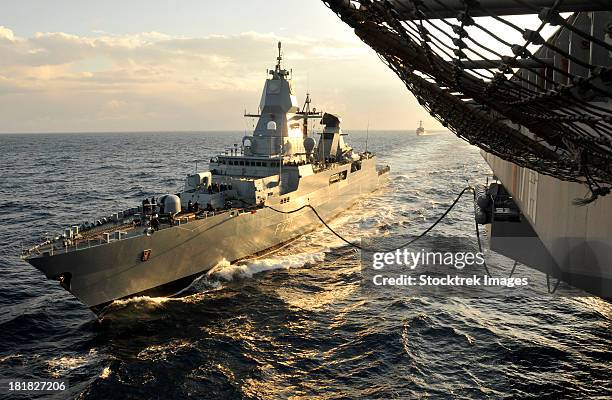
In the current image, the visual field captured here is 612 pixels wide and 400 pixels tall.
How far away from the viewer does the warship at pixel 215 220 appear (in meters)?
17.0

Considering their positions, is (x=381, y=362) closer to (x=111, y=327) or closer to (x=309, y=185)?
(x=111, y=327)

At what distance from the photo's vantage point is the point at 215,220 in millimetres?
20672

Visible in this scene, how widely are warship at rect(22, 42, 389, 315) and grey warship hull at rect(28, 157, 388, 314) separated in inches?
1.6

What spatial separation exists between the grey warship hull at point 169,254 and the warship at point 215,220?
39 mm

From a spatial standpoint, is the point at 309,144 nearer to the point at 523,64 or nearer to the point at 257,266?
the point at 257,266

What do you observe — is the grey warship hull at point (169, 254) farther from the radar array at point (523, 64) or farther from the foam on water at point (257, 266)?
the radar array at point (523, 64)

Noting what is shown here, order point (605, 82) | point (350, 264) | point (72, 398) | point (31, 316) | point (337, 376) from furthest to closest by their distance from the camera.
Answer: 1. point (350, 264)
2. point (31, 316)
3. point (337, 376)
4. point (72, 398)
5. point (605, 82)

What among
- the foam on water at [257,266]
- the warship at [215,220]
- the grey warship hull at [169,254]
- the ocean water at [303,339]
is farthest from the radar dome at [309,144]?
the foam on water at [257,266]

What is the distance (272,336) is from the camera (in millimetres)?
15688

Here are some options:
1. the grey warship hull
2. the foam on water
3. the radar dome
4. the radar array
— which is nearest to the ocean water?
the foam on water

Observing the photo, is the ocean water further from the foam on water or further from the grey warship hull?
the grey warship hull

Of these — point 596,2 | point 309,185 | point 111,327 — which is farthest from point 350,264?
point 596,2

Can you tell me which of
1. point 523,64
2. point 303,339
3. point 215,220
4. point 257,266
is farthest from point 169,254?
point 523,64

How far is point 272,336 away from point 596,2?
14072mm
